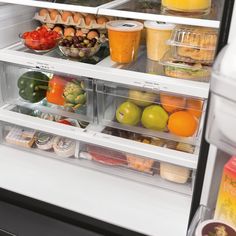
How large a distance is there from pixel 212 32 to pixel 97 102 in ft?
1.60

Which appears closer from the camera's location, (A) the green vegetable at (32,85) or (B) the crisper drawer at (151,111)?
(B) the crisper drawer at (151,111)

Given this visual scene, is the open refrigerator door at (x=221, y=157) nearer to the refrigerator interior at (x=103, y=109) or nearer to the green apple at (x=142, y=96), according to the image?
the refrigerator interior at (x=103, y=109)

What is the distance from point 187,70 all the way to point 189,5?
204mm

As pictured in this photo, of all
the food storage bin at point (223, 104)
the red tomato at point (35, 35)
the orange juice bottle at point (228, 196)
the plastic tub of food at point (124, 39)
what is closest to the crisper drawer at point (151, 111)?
the plastic tub of food at point (124, 39)

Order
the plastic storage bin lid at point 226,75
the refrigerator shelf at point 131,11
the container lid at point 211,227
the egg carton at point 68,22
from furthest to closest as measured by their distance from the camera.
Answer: the egg carton at point 68,22
the refrigerator shelf at point 131,11
the container lid at point 211,227
the plastic storage bin lid at point 226,75

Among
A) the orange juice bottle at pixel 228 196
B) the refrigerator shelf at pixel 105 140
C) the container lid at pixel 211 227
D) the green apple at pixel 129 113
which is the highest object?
the orange juice bottle at pixel 228 196

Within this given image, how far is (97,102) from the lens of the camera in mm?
1360

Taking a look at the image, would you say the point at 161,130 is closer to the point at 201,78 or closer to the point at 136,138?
the point at 136,138

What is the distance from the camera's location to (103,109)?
140cm

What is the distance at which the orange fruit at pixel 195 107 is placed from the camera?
3.95 feet

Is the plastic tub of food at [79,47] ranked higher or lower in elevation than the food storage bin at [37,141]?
higher

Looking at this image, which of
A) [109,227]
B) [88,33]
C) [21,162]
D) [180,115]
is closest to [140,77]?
[180,115]

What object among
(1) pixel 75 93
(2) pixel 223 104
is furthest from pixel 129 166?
(2) pixel 223 104

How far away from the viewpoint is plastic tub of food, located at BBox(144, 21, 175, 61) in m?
1.25
